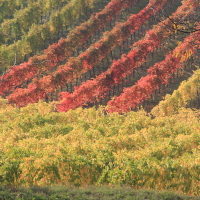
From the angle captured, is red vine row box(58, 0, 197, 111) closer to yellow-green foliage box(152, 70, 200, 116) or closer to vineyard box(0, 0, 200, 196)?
vineyard box(0, 0, 200, 196)

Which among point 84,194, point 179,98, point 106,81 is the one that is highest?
point 106,81

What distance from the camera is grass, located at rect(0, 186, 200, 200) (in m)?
8.23

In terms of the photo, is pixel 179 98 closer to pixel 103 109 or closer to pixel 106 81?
pixel 103 109

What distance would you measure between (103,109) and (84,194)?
120 feet

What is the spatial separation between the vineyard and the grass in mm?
974

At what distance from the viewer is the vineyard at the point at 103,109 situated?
10.5 meters

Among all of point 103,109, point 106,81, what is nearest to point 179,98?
point 103,109

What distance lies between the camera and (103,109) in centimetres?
4522

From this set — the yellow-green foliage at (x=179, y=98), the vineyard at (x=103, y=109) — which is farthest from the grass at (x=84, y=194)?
the yellow-green foliage at (x=179, y=98)

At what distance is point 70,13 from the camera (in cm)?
7881

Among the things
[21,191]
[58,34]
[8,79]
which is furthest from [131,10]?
[21,191]

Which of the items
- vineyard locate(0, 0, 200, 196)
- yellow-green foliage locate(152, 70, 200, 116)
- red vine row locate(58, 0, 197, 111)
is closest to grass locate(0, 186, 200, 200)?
vineyard locate(0, 0, 200, 196)

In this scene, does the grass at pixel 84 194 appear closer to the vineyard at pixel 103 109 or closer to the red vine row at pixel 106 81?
the vineyard at pixel 103 109

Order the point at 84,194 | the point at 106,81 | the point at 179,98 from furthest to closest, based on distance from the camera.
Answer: the point at 106,81 < the point at 179,98 < the point at 84,194
